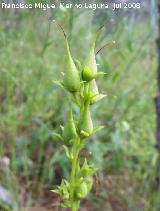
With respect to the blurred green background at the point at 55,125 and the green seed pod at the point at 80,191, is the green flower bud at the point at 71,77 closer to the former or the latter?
the green seed pod at the point at 80,191

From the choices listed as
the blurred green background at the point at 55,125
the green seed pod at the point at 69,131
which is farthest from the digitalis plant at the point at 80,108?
the blurred green background at the point at 55,125

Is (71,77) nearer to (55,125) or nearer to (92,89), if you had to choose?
(92,89)

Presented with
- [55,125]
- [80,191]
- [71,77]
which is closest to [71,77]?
[71,77]

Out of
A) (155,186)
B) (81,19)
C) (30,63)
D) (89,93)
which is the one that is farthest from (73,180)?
(81,19)

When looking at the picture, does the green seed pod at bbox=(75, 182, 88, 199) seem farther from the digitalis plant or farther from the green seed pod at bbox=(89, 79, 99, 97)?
the green seed pod at bbox=(89, 79, 99, 97)

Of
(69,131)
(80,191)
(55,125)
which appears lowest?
(55,125)

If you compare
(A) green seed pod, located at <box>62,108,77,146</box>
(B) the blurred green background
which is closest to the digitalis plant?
(A) green seed pod, located at <box>62,108,77,146</box>
